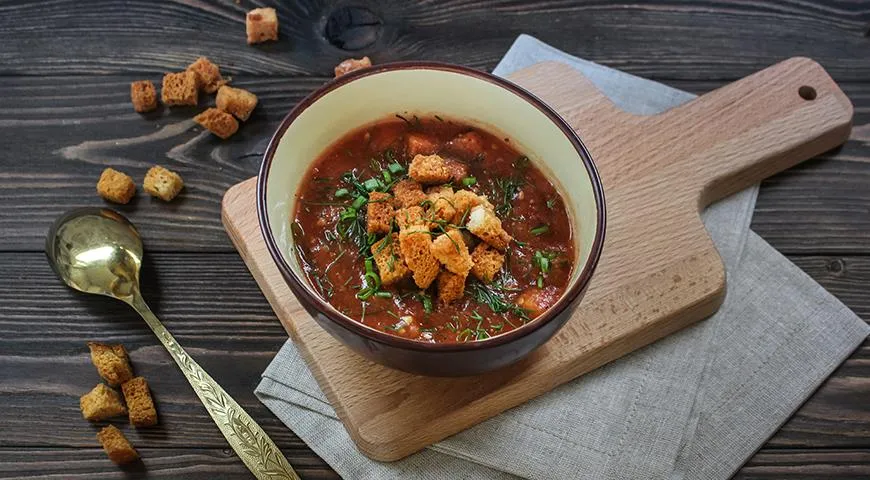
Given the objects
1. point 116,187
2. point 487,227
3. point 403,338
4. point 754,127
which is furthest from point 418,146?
point 754,127

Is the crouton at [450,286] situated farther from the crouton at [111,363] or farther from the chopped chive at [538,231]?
the crouton at [111,363]

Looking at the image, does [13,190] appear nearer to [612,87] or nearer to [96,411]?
[96,411]

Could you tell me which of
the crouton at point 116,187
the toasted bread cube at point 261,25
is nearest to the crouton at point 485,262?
the crouton at point 116,187

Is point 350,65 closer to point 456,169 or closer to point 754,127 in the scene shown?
point 456,169

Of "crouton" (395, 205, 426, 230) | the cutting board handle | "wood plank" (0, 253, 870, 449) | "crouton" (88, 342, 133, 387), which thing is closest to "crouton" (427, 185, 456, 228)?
"crouton" (395, 205, 426, 230)

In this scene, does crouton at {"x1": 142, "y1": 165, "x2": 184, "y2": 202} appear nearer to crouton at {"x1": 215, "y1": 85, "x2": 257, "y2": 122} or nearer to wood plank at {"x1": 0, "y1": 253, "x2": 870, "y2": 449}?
wood plank at {"x1": 0, "y1": 253, "x2": 870, "y2": 449}

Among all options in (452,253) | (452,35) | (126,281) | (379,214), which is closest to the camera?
(452,253)
